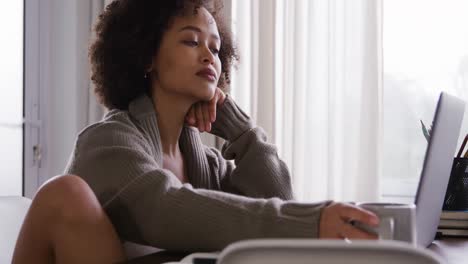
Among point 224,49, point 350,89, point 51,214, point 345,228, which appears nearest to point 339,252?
point 345,228

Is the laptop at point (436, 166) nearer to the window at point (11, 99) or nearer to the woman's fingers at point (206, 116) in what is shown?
the woman's fingers at point (206, 116)

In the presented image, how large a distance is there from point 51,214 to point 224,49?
0.93 metres

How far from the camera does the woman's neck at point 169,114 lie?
1468 millimetres

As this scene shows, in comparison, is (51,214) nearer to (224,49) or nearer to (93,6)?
(224,49)

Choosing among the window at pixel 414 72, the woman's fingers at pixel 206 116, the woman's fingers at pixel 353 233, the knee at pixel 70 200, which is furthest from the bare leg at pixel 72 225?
the window at pixel 414 72

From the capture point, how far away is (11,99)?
2.93 meters

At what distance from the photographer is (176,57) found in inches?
57.7

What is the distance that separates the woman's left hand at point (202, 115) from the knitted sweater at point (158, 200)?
0.21ft

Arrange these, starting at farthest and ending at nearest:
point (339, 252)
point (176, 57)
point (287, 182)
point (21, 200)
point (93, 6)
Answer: point (93, 6), point (287, 182), point (176, 57), point (21, 200), point (339, 252)

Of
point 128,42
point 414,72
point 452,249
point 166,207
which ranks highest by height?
point 128,42

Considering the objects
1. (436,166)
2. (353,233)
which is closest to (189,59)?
(436,166)

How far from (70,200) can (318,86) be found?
173 cm

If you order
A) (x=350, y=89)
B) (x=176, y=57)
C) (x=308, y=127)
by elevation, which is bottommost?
(x=308, y=127)

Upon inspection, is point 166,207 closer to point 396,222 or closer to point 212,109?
point 396,222
